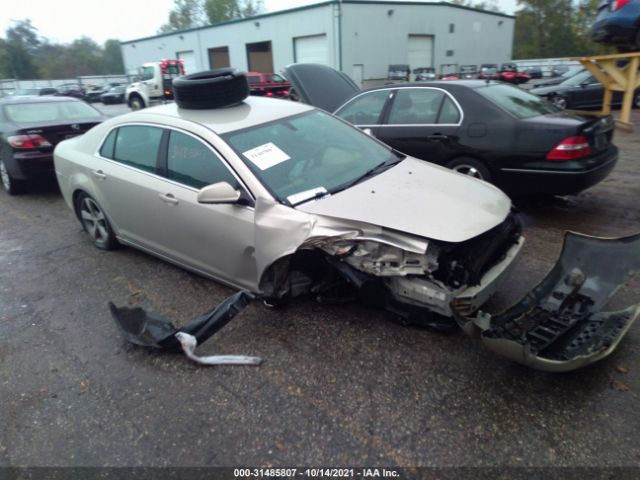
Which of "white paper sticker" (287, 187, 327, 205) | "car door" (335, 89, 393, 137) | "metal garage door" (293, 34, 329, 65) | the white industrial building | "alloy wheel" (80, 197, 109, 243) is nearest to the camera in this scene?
"white paper sticker" (287, 187, 327, 205)

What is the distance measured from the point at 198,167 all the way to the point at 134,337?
1.31 m

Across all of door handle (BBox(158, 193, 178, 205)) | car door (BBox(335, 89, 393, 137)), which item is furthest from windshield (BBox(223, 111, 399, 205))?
car door (BBox(335, 89, 393, 137))

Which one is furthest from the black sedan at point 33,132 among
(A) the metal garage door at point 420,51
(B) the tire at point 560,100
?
(A) the metal garage door at point 420,51

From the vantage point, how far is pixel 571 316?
2645 mm

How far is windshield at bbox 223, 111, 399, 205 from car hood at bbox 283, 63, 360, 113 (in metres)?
2.25

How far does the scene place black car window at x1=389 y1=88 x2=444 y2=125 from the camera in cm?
523

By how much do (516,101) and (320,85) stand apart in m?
2.67

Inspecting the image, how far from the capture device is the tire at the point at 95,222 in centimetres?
443

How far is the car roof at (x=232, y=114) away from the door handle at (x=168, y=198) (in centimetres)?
62

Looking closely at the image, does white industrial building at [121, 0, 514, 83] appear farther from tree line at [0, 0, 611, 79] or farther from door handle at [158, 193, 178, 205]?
door handle at [158, 193, 178, 205]

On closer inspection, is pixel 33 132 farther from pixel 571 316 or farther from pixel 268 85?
pixel 268 85

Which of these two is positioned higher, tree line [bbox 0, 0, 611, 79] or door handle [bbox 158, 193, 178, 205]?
tree line [bbox 0, 0, 611, 79]

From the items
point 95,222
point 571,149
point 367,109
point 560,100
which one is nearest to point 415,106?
point 367,109

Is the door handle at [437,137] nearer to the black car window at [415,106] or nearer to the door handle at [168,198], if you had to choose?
the black car window at [415,106]
